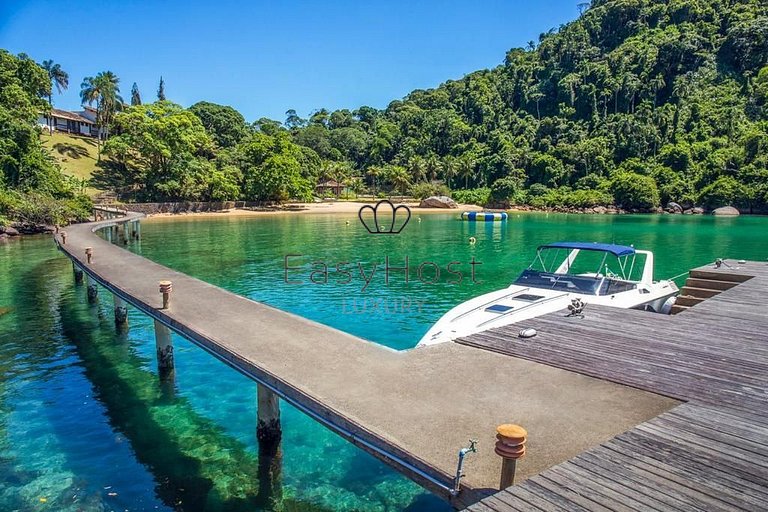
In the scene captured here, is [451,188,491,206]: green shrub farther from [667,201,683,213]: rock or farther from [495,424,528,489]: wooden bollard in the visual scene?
[495,424,528,489]: wooden bollard

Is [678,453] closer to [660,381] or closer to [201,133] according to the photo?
[660,381]

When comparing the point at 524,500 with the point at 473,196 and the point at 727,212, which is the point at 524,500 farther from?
the point at 473,196

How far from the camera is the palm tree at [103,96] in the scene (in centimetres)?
8981

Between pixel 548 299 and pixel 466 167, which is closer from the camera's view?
pixel 548 299

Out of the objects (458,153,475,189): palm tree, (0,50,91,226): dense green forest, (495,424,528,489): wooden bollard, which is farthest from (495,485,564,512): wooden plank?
(458,153,475,189): palm tree

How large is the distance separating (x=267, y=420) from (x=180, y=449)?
2025 millimetres

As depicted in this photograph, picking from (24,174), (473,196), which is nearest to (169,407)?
(24,174)

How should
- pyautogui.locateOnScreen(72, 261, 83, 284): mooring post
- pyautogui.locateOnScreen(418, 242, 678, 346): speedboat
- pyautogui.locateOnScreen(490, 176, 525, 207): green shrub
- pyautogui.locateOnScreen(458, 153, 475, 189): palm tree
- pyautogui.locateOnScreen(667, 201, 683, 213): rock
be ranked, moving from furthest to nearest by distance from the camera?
pyautogui.locateOnScreen(458, 153, 475, 189): palm tree
pyautogui.locateOnScreen(490, 176, 525, 207): green shrub
pyautogui.locateOnScreen(667, 201, 683, 213): rock
pyautogui.locateOnScreen(72, 261, 83, 284): mooring post
pyautogui.locateOnScreen(418, 242, 678, 346): speedboat

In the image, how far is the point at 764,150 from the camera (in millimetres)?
84125

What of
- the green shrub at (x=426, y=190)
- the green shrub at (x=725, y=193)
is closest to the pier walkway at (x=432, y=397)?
the green shrub at (x=426, y=190)

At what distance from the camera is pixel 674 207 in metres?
89.4

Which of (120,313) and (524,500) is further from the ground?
(524,500)

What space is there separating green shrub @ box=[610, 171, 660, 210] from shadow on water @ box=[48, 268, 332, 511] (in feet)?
310

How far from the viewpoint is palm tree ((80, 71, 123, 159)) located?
3536 inches
